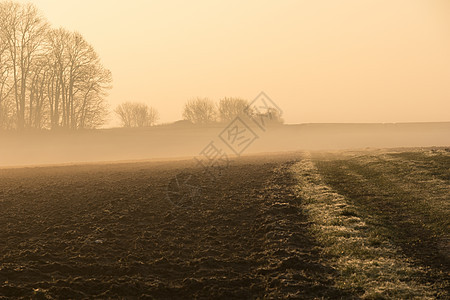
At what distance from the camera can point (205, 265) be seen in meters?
8.41

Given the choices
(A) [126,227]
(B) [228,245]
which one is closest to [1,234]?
(A) [126,227]

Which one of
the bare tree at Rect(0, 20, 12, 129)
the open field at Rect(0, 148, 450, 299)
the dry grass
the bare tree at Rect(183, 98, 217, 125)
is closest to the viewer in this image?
the dry grass

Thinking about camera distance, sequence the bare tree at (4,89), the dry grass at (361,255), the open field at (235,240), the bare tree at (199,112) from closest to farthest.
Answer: the dry grass at (361,255) < the open field at (235,240) < the bare tree at (4,89) < the bare tree at (199,112)

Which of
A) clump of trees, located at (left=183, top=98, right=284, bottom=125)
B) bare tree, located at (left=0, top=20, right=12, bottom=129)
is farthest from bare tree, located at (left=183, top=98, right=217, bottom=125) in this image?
bare tree, located at (left=0, top=20, right=12, bottom=129)

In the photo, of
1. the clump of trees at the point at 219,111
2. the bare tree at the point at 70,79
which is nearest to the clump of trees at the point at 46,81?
the bare tree at the point at 70,79

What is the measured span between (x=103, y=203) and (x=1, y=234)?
448 cm

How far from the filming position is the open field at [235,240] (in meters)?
7.20

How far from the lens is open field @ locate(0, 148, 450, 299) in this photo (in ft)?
23.6

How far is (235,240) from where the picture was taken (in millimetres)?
10078

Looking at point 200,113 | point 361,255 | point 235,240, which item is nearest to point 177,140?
point 200,113

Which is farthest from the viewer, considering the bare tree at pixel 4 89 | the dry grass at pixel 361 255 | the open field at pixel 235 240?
the bare tree at pixel 4 89

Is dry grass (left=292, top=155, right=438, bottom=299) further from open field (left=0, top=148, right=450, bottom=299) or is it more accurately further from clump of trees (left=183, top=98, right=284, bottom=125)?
clump of trees (left=183, top=98, right=284, bottom=125)

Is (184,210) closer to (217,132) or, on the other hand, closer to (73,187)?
(73,187)

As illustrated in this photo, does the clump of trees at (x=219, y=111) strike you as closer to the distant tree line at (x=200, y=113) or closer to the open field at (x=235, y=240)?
the distant tree line at (x=200, y=113)
